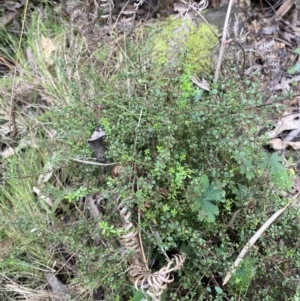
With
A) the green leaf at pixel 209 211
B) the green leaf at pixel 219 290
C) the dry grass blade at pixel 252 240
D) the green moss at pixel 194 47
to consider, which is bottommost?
the green leaf at pixel 219 290

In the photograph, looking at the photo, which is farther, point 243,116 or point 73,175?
point 73,175

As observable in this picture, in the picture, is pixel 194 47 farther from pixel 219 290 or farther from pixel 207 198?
pixel 219 290

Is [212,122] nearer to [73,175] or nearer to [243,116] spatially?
[243,116]

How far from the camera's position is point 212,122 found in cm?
180

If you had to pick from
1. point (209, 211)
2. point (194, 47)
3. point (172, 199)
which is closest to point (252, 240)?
point (209, 211)

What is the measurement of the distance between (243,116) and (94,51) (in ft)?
3.94

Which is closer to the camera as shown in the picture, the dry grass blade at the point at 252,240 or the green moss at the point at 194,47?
the dry grass blade at the point at 252,240

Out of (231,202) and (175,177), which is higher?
(175,177)

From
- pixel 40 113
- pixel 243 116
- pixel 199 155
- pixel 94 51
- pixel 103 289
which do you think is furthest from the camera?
pixel 40 113

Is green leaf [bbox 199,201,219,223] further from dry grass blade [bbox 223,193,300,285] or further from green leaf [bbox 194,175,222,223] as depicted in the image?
dry grass blade [bbox 223,193,300,285]

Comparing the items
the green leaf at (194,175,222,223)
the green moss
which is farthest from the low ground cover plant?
the green moss

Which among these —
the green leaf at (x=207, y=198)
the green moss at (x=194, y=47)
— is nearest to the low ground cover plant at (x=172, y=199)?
the green leaf at (x=207, y=198)

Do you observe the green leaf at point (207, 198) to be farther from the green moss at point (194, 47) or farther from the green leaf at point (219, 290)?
the green moss at point (194, 47)

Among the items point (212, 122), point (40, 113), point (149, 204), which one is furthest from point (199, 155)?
point (40, 113)
